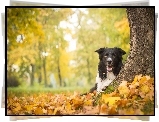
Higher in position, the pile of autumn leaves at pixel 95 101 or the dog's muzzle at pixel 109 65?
the dog's muzzle at pixel 109 65

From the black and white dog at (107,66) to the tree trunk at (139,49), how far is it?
2.4 inches

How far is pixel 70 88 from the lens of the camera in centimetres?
461

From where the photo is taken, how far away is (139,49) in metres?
4.59

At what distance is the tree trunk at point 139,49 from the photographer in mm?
4574

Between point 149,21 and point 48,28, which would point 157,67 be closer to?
point 149,21

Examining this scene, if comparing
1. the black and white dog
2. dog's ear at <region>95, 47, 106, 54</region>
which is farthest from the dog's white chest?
dog's ear at <region>95, 47, 106, 54</region>

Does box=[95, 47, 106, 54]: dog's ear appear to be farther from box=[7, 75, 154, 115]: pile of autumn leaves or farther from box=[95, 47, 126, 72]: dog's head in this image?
box=[7, 75, 154, 115]: pile of autumn leaves

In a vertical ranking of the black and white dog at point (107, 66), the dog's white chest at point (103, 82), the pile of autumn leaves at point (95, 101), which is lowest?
the pile of autumn leaves at point (95, 101)

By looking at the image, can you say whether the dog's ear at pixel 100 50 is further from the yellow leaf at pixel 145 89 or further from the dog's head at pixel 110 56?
the yellow leaf at pixel 145 89

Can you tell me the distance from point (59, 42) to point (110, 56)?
1.52 feet

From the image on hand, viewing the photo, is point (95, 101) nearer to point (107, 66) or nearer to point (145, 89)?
point (107, 66)

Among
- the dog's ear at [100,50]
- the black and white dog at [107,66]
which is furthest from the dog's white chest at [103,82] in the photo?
the dog's ear at [100,50]

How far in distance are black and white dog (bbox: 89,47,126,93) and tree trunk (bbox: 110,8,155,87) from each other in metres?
0.06

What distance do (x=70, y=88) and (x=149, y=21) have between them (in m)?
0.91
